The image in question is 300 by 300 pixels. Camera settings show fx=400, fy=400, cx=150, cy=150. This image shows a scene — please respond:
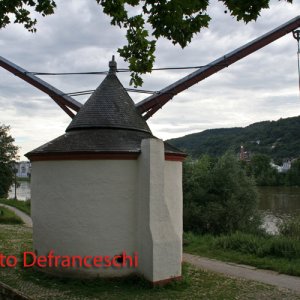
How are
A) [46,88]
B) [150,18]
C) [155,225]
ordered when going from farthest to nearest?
[46,88]
[155,225]
[150,18]

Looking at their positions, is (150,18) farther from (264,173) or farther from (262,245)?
(264,173)

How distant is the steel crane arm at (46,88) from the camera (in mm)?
13789

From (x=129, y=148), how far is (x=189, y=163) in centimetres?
1239

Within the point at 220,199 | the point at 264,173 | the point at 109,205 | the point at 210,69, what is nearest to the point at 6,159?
the point at 220,199

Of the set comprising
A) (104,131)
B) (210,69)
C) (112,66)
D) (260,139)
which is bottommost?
(104,131)

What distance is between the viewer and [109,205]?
8945mm

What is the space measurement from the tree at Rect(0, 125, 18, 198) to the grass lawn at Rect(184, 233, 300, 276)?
2217cm

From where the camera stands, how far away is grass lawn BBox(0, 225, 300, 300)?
7.96 meters

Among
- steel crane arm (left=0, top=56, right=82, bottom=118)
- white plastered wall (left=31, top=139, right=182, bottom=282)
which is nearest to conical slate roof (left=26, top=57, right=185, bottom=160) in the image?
white plastered wall (left=31, top=139, right=182, bottom=282)

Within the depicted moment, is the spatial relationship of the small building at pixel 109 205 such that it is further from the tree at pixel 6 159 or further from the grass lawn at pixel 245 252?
the tree at pixel 6 159

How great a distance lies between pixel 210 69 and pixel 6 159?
24.3 meters

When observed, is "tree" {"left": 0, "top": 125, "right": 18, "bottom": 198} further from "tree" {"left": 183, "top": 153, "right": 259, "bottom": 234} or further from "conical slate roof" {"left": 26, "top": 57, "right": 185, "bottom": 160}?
"conical slate roof" {"left": 26, "top": 57, "right": 185, "bottom": 160}

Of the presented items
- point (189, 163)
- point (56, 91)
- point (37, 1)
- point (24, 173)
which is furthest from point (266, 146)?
point (37, 1)

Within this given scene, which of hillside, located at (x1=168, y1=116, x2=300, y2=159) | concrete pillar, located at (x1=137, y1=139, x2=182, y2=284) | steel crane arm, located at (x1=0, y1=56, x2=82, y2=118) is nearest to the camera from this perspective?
concrete pillar, located at (x1=137, y1=139, x2=182, y2=284)
